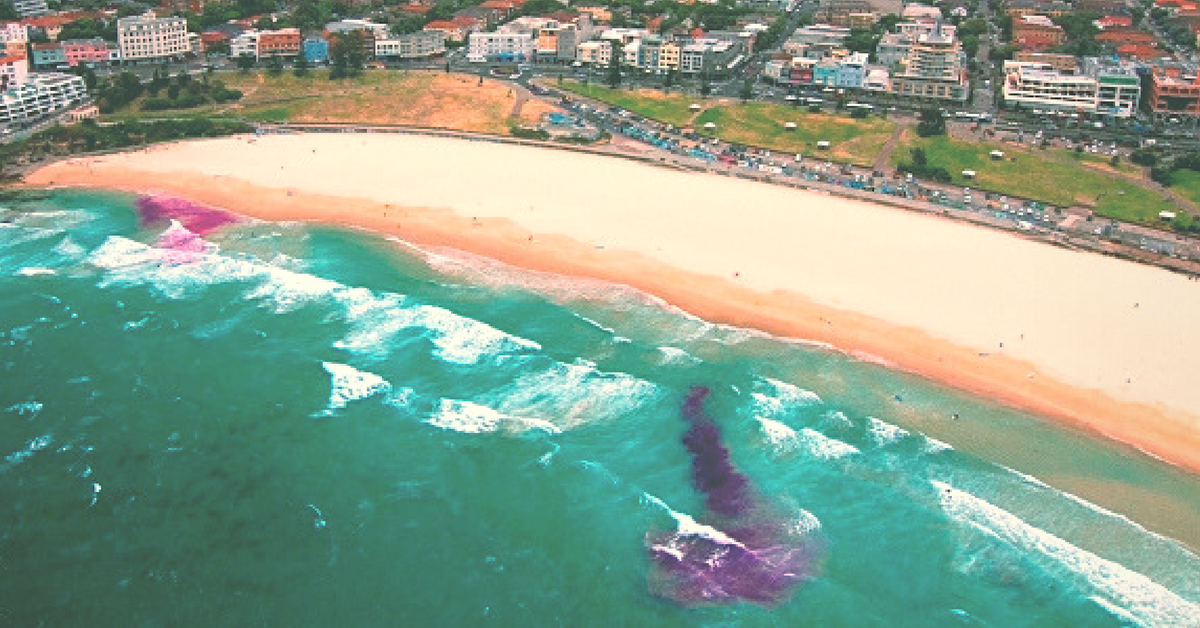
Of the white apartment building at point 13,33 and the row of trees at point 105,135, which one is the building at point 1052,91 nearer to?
the row of trees at point 105,135

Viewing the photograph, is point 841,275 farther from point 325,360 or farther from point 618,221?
point 325,360

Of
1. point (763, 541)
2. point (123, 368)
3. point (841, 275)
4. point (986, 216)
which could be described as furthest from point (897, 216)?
point (123, 368)

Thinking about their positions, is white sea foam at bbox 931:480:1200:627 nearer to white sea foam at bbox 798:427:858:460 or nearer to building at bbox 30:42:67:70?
white sea foam at bbox 798:427:858:460

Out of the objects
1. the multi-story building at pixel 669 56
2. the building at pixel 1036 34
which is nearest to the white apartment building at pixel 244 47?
the multi-story building at pixel 669 56

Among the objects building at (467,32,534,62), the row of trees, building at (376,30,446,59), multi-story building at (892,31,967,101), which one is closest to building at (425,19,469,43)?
building at (376,30,446,59)

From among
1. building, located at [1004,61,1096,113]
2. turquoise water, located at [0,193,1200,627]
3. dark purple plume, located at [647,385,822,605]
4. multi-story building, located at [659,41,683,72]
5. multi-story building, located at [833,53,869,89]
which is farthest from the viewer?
multi-story building, located at [659,41,683,72]
